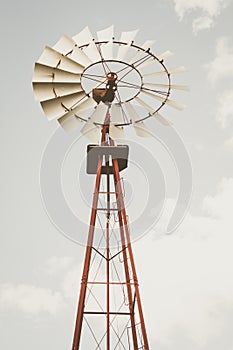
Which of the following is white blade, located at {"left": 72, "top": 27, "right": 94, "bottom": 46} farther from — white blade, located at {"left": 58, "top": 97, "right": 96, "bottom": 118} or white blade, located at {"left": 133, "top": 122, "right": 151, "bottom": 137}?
white blade, located at {"left": 133, "top": 122, "right": 151, "bottom": 137}

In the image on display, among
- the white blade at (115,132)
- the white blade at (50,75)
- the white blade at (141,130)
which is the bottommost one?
the white blade at (115,132)

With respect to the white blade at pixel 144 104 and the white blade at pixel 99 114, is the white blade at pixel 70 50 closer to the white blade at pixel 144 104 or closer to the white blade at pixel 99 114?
the white blade at pixel 99 114

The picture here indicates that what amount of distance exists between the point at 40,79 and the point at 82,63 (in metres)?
1.04

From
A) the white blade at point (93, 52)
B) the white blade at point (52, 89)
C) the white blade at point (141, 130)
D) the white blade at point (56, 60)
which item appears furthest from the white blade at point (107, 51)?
the white blade at point (141, 130)

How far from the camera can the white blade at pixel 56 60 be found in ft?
35.2

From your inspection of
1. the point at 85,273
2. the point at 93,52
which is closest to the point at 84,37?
the point at 93,52

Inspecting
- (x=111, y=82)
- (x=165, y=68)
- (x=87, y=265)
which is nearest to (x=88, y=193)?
(x=87, y=265)

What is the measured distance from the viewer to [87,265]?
10.2 metres

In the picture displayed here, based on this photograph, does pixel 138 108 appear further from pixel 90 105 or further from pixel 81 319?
pixel 81 319

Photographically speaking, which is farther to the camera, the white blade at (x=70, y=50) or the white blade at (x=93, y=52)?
the white blade at (x=93, y=52)

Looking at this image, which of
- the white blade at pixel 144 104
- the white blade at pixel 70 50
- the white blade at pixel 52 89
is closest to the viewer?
the white blade at pixel 52 89

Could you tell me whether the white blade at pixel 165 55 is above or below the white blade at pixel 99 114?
above

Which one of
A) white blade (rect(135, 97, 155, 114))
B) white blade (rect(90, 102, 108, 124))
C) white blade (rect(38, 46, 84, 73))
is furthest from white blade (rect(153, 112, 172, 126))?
white blade (rect(38, 46, 84, 73))

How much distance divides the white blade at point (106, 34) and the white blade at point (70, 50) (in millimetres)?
735
